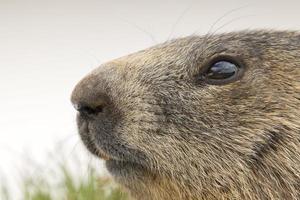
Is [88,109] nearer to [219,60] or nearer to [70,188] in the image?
[219,60]

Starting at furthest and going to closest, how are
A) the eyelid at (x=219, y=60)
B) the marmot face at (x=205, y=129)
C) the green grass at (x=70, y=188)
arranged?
the green grass at (x=70, y=188) → the eyelid at (x=219, y=60) → the marmot face at (x=205, y=129)

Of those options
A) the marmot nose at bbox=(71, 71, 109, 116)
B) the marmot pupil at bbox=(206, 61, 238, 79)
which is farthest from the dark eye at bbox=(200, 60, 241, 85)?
the marmot nose at bbox=(71, 71, 109, 116)

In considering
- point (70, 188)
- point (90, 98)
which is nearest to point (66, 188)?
point (70, 188)

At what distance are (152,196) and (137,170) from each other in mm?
170

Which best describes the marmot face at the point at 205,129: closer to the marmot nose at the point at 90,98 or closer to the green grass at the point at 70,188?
the marmot nose at the point at 90,98

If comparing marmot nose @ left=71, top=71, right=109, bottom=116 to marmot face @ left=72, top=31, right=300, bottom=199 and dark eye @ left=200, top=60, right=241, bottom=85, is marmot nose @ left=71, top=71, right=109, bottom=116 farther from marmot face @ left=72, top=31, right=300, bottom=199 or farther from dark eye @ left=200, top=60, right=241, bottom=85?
dark eye @ left=200, top=60, right=241, bottom=85

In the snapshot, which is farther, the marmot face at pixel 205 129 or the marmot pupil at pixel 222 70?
the marmot pupil at pixel 222 70

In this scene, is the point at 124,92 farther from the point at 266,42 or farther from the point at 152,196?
the point at 266,42

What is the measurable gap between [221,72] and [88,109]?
818 millimetres

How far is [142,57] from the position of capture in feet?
15.3

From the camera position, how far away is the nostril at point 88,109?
4.10 m

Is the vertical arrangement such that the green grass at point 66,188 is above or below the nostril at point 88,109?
below

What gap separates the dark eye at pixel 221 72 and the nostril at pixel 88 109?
673mm

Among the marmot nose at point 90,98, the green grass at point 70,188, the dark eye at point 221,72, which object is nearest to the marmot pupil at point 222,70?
the dark eye at point 221,72
